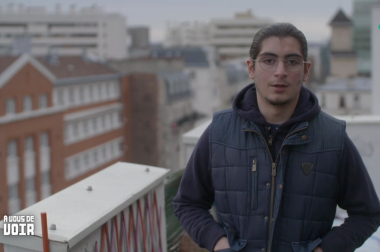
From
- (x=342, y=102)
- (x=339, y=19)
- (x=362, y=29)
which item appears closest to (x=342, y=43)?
(x=339, y=19)

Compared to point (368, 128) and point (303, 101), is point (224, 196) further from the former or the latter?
point (368, 128)

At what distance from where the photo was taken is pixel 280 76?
2584 mm

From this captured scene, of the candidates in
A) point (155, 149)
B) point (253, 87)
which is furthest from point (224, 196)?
point (155, 149)

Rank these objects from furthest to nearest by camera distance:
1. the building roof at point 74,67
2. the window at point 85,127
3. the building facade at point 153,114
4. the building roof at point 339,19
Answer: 1. the building roof at point 339,19
2. the building facade at point 153,114
3. the window at point 85,127
4. the building roof at point 74,67

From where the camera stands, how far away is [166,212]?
506cm

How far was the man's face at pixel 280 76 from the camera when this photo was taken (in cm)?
260

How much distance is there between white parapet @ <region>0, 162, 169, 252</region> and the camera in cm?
298

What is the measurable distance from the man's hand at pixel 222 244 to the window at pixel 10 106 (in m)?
31.0

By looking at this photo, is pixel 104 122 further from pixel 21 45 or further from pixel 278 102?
pixel 278 102

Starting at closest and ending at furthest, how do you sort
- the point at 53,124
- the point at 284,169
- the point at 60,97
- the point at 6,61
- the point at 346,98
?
the point at 284,169 → the point at 6,61 → the point at 53,124 → the point at 60,97 → the point at 346,98

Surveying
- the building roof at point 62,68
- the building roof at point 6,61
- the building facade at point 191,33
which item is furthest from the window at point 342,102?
the building facade at point 191,33

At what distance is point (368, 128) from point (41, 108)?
31.9 meters

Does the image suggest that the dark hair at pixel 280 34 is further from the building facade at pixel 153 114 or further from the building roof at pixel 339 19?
the building roof at pixel 339 19

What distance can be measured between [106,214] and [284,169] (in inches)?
49.9
